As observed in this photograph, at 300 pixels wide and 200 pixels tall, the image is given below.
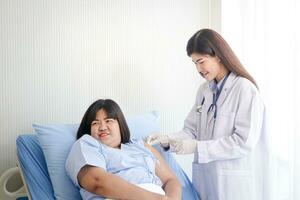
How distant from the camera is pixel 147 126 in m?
2.05

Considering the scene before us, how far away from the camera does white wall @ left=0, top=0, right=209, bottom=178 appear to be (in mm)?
2057

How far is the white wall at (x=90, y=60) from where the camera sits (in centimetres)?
206

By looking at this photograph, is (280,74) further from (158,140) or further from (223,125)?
(158,140)

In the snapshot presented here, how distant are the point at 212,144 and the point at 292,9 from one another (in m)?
0.83

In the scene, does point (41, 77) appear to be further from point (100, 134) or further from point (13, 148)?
point (100, 134)

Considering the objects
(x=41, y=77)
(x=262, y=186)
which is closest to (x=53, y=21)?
(x=41, y=77)

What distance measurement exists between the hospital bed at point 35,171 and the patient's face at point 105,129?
0.32m

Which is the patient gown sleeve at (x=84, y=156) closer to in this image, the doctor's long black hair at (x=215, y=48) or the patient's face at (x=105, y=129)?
the patient's face at (x=105, y=129)

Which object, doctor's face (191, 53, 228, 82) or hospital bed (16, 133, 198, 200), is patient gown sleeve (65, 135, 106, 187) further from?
doctor's face (191, 53, 228, 82)

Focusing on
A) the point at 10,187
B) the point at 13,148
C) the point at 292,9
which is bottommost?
the point at 10,187


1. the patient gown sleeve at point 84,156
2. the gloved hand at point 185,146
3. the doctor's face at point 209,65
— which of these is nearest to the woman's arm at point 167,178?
the gloved hand at point 185,146

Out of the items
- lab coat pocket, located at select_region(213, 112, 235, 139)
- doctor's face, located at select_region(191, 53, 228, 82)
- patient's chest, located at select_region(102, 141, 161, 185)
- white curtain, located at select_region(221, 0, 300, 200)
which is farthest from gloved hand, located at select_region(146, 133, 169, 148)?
white curtain, located at select_region(221, 0, 300, 200)

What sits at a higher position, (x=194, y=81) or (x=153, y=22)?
(x=153, y=22)

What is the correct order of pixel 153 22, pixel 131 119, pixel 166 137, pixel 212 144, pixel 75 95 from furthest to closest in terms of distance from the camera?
pixel 153 22 → pixel 75 95 → pixel 131 119 → pixel 166 137 → pixel 212 144
